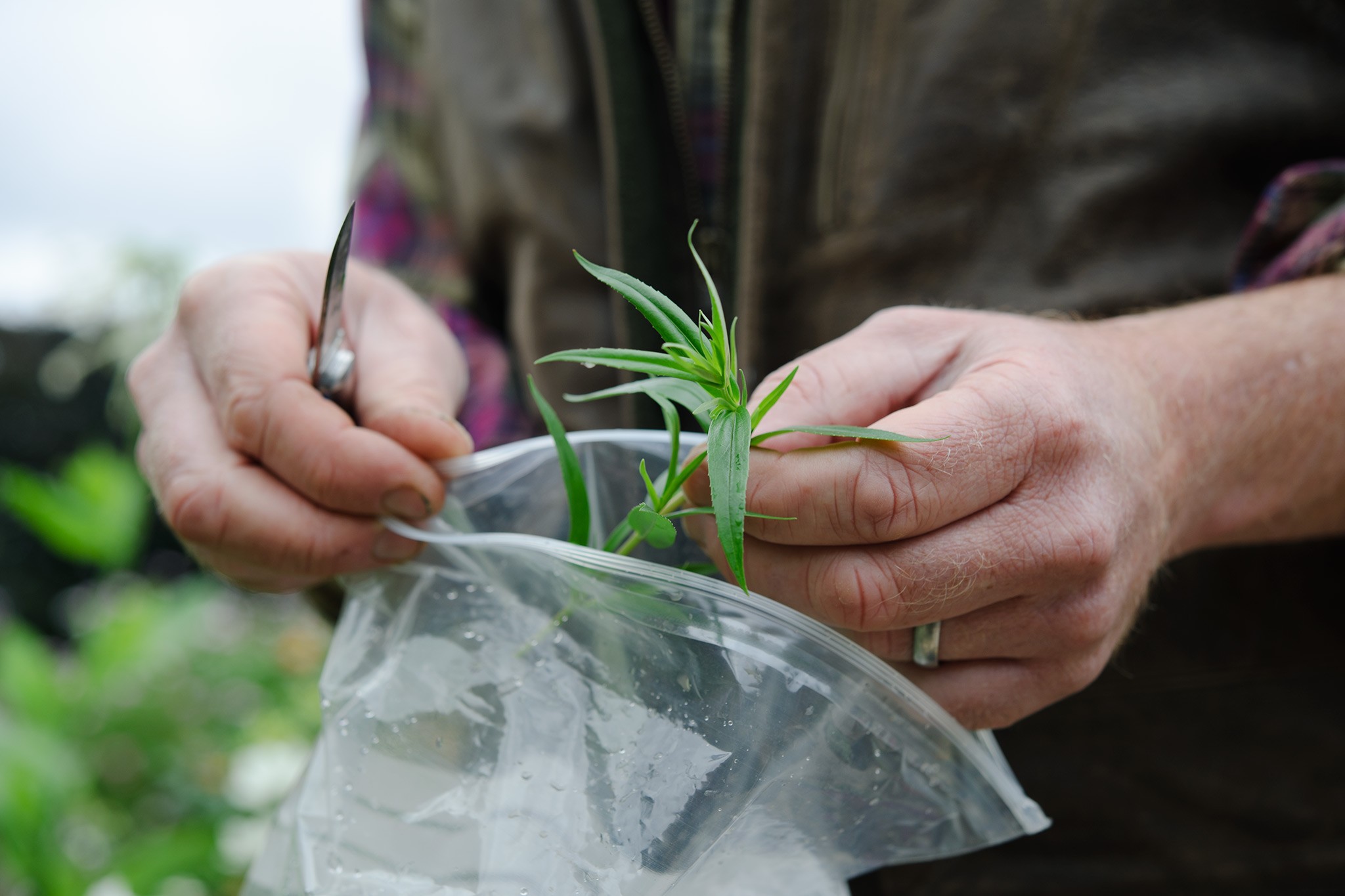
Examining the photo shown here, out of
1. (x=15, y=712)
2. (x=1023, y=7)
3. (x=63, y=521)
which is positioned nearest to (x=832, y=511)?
(x=1023, y=7)

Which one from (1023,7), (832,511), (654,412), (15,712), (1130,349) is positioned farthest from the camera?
(15,712)

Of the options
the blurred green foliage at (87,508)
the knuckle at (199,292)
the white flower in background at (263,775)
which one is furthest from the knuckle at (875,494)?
the blurred green foliage at (87,508)

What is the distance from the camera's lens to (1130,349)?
59 cm

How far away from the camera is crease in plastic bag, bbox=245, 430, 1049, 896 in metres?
0.48

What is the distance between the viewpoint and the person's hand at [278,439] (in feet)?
1.89

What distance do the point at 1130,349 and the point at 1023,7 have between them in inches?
15.4

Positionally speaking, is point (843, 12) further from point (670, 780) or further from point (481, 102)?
point (670, 780)

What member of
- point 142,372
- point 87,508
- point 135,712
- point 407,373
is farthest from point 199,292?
point 87,508

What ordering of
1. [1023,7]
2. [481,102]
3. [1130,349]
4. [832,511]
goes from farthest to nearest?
[481,102] → [1023,7] → [1130,349] → [832,511]

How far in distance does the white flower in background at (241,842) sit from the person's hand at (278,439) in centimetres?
135

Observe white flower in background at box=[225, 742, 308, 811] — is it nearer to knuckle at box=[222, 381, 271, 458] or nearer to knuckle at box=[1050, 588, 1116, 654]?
knuckle at box=[222, 381, 271, 458]

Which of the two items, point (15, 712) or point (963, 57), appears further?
point (15, 712)

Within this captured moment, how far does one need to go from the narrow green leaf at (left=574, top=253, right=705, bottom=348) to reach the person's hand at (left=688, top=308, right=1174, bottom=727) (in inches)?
2.5

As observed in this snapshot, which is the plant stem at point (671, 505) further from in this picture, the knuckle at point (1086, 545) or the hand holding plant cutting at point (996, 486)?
the knuckle at point (1086, 545)
